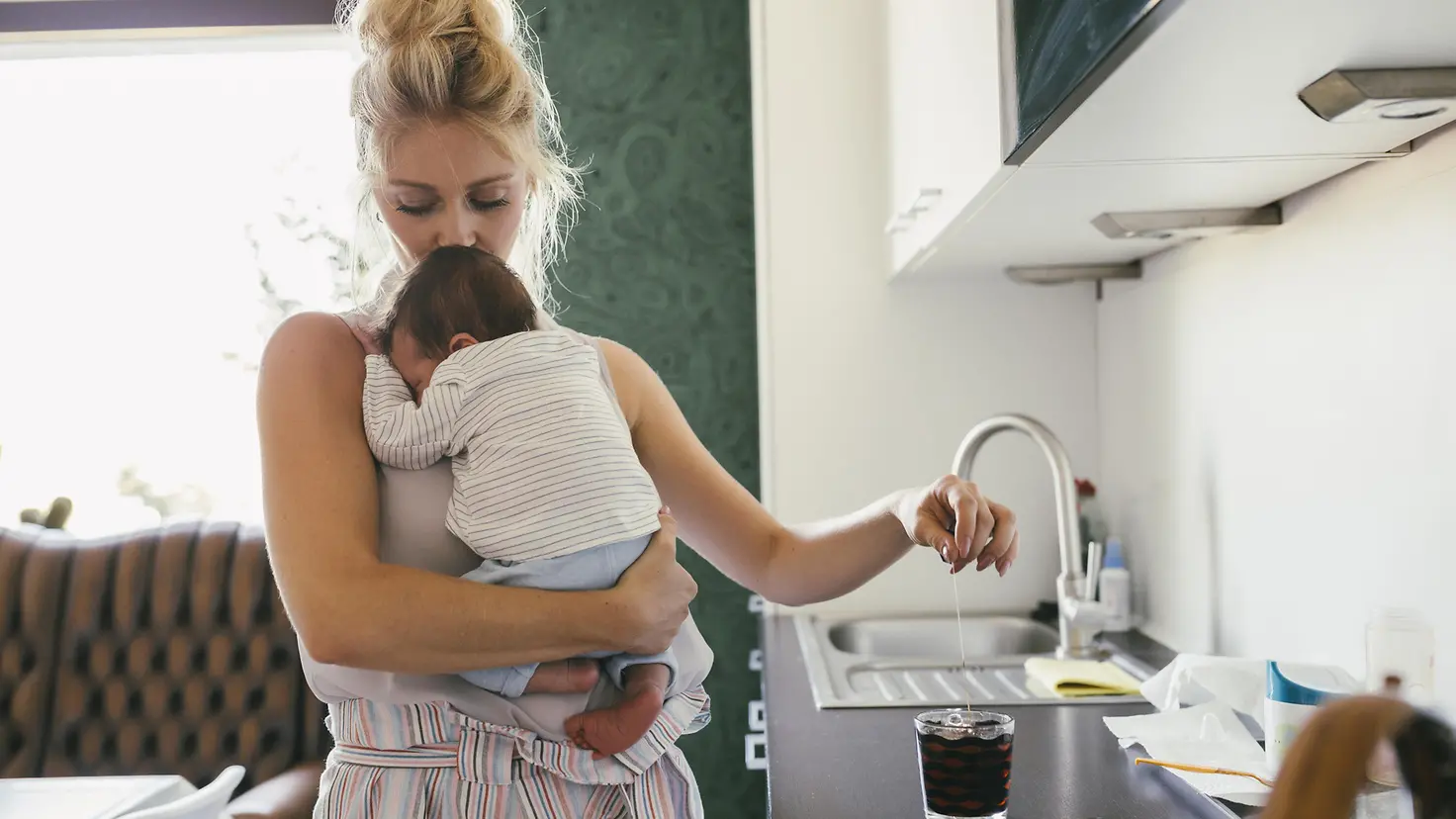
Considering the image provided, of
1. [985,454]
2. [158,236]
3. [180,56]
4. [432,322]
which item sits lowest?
[985,454]

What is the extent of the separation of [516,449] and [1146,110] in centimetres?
64

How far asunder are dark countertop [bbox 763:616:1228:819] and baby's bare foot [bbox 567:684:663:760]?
0.22 metres

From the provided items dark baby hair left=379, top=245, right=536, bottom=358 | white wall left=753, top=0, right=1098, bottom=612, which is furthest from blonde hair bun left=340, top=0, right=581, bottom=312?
white wall left=753, top=0, right=1098, bottom=612

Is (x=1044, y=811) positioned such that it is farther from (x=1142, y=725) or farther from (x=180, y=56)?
(x=180, y=56)

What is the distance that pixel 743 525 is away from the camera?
50.8 inches

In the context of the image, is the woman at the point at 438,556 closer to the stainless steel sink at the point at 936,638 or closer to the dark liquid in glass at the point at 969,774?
the dark liquid in glass at the point at 969,774

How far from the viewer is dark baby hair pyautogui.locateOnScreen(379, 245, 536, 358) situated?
1079 mm

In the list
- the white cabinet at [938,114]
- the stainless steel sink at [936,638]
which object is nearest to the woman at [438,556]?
the white cabinet at [938,114]

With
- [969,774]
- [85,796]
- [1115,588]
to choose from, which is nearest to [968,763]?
[969,774]

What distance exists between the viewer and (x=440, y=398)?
3.32 feet

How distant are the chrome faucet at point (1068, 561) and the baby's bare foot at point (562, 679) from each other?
1.12 m

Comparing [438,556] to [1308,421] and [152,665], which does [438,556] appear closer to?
[1308,421]

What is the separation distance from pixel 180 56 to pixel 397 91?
235 centimetres

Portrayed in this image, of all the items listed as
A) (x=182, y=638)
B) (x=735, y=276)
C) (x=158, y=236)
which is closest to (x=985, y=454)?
(x=735, y=276)
